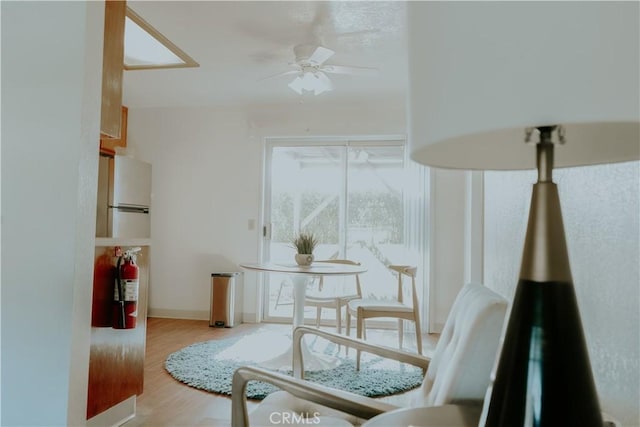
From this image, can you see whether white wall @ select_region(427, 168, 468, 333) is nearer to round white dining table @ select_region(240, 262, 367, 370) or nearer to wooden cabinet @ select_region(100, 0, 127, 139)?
round white dining table @ select_region(240, 262, 367, 370)

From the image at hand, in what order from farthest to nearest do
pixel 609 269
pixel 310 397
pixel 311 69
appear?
pixel 311 69, pixel 310 397, pixel 609 269

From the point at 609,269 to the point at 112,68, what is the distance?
6.25 ft

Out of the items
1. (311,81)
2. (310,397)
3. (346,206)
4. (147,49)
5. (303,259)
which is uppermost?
(147,49)

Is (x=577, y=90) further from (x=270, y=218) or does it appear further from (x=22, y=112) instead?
(x=270, y=218)

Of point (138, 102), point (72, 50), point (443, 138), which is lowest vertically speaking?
point (443, 138)

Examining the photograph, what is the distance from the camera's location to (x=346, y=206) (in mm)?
4516

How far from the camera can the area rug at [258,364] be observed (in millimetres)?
2562

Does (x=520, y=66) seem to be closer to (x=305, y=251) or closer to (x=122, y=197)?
(x=305, y=251)

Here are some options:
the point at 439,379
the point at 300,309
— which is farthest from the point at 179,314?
the point at 439,379

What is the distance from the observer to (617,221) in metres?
0.71

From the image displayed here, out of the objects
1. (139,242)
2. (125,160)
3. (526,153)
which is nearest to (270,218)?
(125,160)

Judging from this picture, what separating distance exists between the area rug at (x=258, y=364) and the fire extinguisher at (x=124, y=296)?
→ 885 mm

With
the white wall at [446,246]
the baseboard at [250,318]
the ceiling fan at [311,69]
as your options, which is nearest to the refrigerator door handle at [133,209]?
the baseboard at [250,318]

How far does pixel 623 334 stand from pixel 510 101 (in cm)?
53
